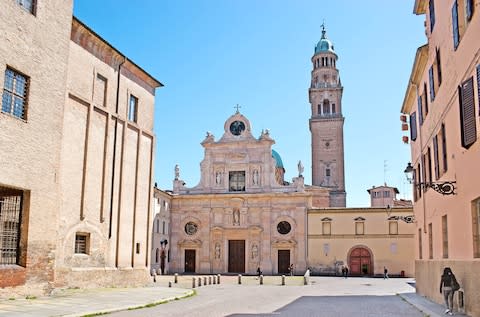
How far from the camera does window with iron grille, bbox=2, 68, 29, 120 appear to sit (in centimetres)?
1650

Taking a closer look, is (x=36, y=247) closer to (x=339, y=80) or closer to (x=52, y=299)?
(x=52, y=299)

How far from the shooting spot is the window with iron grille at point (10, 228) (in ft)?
53.5

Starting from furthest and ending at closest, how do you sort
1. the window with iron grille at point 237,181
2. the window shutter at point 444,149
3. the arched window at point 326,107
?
the arched window at point 326,107 < the window with iron grille at point 237,181 < the window shutter at point 444,149

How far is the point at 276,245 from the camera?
50.2 metres

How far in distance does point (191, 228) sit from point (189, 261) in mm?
3319

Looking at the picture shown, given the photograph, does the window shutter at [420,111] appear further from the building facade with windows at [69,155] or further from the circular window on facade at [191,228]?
the circular window on facade at [191,228]

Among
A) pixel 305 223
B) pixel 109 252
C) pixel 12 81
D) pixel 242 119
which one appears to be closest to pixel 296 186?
pixel 305 223

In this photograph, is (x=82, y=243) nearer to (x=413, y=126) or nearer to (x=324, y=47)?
(x=413, y=126)

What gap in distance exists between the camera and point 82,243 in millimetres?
21891

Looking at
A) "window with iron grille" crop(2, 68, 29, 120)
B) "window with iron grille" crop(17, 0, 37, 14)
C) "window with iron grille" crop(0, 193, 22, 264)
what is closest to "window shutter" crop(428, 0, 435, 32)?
"window with iron grille" crop(17, 0, 37, 14)

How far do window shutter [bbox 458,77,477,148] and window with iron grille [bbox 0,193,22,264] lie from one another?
45.0ft

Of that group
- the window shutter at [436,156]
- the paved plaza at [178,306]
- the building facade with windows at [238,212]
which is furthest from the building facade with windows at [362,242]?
the window shutter at [436,156]

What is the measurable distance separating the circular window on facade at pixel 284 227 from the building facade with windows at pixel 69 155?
25.7 meters

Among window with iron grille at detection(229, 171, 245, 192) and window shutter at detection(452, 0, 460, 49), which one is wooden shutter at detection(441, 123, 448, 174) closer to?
window shutter at detection(452, 0, 460, 49)
